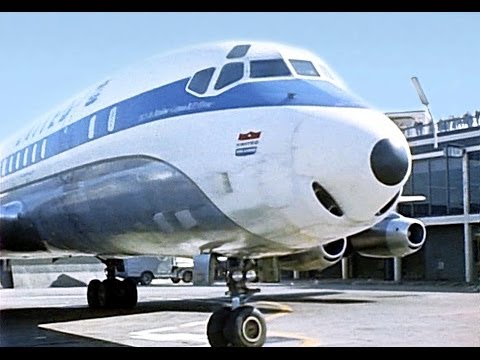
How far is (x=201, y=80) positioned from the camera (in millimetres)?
9078

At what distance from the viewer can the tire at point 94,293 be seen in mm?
17250

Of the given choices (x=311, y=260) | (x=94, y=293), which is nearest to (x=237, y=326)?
(x=311, y=260)

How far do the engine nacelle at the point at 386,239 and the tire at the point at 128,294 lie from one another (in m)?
6.13

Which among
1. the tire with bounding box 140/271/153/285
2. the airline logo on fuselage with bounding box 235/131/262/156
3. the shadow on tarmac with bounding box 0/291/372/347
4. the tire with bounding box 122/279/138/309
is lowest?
the tire with bounding box 140/271/153/285

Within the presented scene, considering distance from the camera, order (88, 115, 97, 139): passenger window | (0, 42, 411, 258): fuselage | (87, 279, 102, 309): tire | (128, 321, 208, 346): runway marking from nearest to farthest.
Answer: (0, 42, 411, 258): fuselage
(88, 115, 97, 139): passenger window
(128, 321, 208, 346): runway marking
(87, 279, 102, 309): tire

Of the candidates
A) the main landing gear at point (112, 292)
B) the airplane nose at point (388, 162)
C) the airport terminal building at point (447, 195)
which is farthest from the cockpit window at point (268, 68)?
the airport terminal building at point (447, 195)

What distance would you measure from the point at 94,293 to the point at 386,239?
23.3ft

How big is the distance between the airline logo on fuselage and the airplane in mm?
13

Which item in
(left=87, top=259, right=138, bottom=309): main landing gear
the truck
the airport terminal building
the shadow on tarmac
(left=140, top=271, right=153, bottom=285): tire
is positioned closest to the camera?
the shadow on tarmac

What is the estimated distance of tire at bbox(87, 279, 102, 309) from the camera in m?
17.2

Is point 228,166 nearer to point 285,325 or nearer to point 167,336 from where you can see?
point 167,336

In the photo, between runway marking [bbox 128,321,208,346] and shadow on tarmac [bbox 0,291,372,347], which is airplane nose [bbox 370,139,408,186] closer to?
runway marking [bbox 128,321,208,346]

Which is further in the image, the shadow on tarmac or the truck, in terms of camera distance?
the truck

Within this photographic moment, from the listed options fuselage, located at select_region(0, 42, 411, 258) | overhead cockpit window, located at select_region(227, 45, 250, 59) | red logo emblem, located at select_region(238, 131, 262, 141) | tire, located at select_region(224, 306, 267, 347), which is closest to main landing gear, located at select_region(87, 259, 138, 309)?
fuselage, located at select_region(0, 42, 411, 258)
